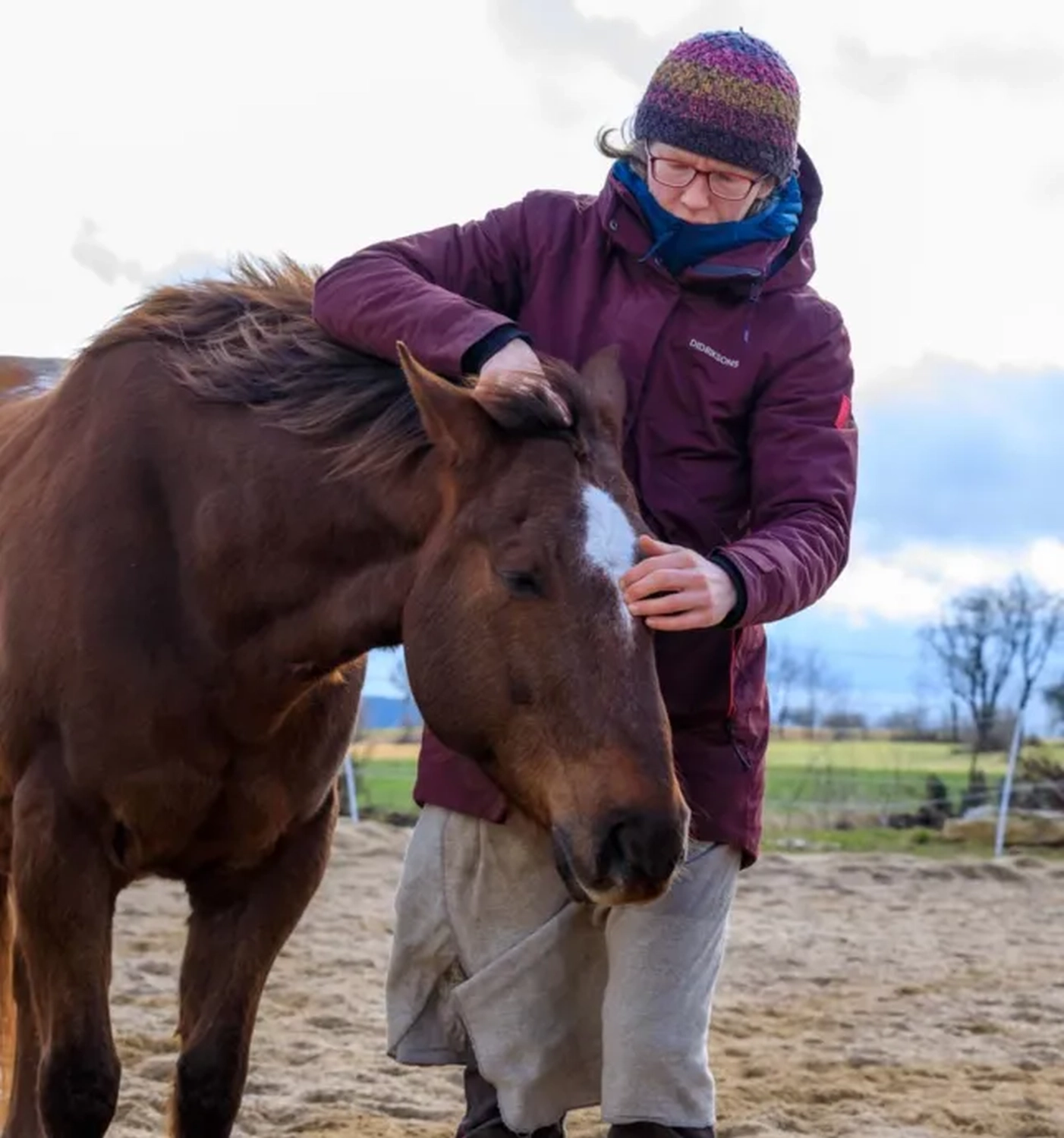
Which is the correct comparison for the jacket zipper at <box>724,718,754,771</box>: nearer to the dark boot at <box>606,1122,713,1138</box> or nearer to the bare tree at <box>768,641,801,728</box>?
the dark boot at <box>606,1122,713,1138</box>

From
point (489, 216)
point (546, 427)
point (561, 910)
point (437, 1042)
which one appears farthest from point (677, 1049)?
point (489, 216)

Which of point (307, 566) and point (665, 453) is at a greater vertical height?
point (665, 453)

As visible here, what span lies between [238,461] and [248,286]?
1.82ft

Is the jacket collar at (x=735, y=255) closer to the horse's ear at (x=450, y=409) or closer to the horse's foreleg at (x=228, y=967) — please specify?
the horse's ear at (x=450, y=409)

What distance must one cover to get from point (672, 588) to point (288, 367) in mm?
1019

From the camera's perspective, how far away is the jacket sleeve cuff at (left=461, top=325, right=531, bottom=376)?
9.19ft

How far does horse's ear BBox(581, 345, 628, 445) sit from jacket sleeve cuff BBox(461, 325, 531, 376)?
0.46 feet

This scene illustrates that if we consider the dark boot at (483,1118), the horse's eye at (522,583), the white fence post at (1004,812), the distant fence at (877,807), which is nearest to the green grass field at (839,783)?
the distant fence at (877,807)

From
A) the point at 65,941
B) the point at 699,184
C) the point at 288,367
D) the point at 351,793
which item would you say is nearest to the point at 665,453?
the point at 699,184

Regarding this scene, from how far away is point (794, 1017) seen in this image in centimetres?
634

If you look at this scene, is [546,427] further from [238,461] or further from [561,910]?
[561,910]

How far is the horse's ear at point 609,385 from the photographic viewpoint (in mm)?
2811

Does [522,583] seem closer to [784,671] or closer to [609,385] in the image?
[609,385]

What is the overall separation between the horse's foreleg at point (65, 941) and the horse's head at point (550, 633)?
0.85m
